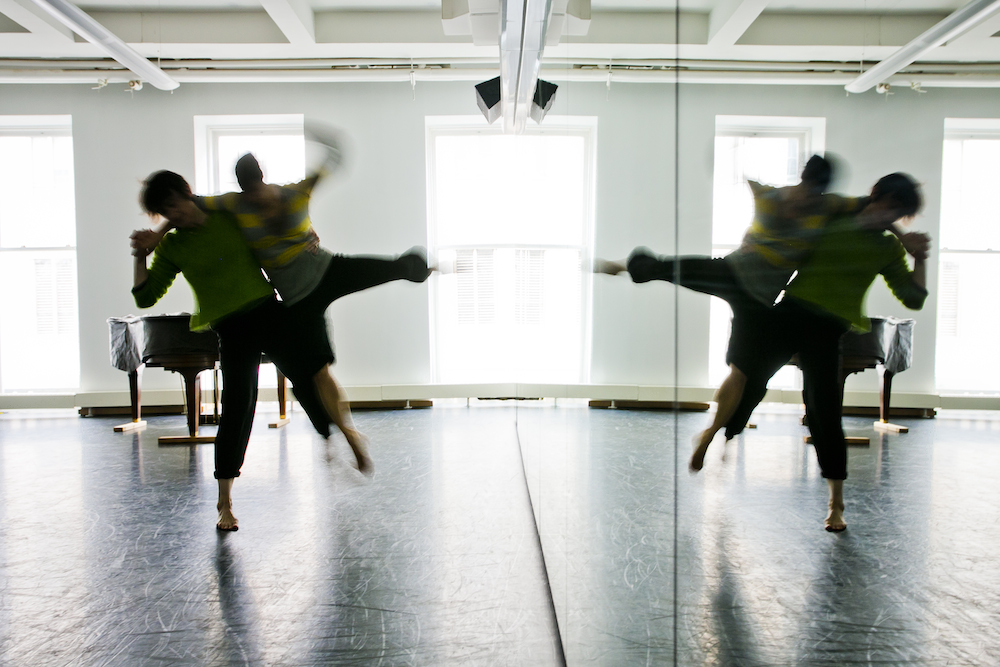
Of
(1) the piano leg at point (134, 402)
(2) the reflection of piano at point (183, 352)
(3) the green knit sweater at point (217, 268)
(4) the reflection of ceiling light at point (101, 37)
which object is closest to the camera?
(3) the green knit sweater at point (217, 268)

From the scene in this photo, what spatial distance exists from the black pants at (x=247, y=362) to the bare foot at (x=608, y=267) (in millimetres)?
1465

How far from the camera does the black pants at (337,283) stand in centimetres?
234

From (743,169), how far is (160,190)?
2.40m

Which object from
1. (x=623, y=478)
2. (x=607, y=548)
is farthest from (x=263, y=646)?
(x=623, y=478)

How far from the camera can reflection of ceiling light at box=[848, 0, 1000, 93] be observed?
270 mm

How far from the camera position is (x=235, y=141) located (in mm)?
5695

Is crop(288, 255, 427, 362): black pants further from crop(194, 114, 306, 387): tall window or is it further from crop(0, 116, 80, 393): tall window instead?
crop(0, 116, 80, 393): tall window

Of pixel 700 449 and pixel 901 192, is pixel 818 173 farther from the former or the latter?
pixel 700 449

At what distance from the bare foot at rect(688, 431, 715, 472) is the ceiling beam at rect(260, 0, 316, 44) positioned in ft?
15.4

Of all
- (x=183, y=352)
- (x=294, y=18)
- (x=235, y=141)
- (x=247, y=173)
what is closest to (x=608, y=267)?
(x=247, y=173)

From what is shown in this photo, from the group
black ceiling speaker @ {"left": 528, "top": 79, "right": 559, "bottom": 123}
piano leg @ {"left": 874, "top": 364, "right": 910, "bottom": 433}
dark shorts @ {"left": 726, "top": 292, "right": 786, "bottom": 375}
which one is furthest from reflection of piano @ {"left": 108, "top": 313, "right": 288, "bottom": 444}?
piano leg @ {"left": 874, "top": 364, "right": 910, "bottom": 433}

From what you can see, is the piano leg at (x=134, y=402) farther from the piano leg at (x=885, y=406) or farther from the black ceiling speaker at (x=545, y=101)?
the piano leg at (x=885, y=406)

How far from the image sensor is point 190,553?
2139 millimetres

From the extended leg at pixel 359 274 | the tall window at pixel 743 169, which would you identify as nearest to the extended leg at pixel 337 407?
the extended leg at pixel 359 274
